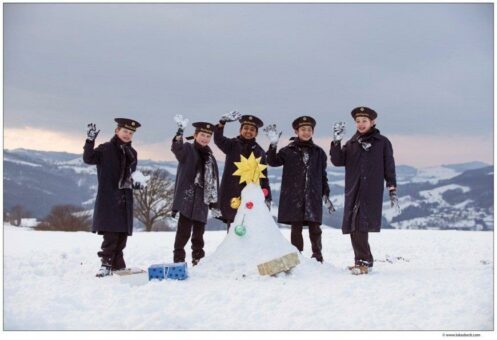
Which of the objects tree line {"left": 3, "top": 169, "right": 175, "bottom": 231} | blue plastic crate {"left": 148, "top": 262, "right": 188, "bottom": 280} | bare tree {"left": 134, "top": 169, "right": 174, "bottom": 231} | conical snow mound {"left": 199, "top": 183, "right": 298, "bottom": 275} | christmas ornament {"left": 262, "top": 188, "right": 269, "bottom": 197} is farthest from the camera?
bare tree {"left": 134, "top": 169, "right": 174, "bottom": 231}

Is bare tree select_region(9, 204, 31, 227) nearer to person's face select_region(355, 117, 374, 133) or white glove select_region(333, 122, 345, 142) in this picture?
white glove select_region(333, 122, 345, 142)

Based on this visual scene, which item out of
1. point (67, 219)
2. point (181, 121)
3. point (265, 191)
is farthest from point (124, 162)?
point (67, 219)

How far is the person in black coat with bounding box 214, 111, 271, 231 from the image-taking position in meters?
7.12

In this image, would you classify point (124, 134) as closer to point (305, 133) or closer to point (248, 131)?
point (248, 131)

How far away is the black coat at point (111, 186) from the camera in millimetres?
6449

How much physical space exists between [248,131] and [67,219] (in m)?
26.1

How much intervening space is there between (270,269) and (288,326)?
1.62 metres

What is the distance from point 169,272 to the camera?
18.8 ft

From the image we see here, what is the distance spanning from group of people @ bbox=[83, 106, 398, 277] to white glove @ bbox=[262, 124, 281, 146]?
0.05ft

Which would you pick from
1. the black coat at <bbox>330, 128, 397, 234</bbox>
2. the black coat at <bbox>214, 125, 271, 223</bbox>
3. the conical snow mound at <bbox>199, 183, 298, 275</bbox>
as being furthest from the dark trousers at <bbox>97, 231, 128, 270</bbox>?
the black coat at <bbox>330, 128, 397, 234</bbox>

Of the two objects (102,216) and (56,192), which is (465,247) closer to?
(102,216)

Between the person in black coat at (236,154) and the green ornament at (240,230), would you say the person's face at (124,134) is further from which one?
the green ornament at (240,230)

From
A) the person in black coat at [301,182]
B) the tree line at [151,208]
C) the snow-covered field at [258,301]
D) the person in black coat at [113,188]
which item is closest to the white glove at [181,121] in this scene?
the person in black coat at [113,188]

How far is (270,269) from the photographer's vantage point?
19.0 ft
